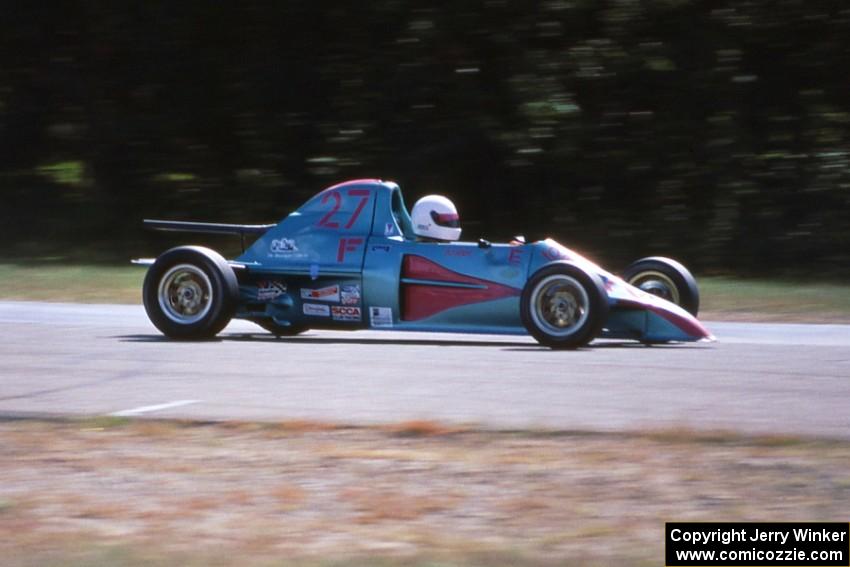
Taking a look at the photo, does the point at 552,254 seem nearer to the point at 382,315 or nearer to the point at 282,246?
the point at 382,315

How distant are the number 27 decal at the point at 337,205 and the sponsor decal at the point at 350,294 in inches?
22.7

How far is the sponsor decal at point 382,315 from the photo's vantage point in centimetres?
1126

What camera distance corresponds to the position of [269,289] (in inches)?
462

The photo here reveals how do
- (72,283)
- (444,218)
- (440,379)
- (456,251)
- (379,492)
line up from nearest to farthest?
(379,492) < (440,379) < (456,251) < (444,218) < (72,283)

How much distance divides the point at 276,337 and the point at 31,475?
18.9ft

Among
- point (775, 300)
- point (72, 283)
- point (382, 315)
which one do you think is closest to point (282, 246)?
point (382, 315)

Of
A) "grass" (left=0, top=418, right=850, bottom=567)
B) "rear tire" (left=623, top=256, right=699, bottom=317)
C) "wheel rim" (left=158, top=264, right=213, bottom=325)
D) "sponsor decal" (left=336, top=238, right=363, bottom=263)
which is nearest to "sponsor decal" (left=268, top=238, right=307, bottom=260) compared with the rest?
"sponsor decal" (left=336, top=238, right=363, bottom=263)

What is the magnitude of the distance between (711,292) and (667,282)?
173 inches

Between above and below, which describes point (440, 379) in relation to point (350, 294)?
below

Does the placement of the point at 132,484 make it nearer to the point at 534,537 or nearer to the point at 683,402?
the point at 534,537

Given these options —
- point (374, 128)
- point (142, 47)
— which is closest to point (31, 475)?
point (374, 128)

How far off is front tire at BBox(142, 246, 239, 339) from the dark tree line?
9.44m

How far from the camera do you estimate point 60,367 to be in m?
9.67

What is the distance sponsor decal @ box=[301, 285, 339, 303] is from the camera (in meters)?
11.4
